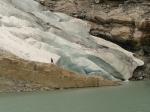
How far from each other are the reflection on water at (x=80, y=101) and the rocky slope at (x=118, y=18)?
1180 centimetres

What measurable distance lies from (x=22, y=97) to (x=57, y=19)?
13.3 meters

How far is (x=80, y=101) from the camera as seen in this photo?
1805cm

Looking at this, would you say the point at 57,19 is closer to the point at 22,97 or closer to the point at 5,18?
the point at 5,18

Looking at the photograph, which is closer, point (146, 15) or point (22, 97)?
point (22, 97)

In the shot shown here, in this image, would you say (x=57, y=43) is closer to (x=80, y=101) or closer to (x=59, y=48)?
(x=59, y=48)

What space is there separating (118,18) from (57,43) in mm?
7687

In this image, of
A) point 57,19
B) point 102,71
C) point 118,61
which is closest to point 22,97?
point 102,71

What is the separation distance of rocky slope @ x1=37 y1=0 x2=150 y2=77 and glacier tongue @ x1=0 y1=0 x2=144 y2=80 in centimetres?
182

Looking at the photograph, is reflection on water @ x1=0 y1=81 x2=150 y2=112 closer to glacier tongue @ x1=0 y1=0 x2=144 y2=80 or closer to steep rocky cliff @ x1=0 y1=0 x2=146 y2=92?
steep rocky cliff @ x1=0 y1=0 x2=146 y2=92

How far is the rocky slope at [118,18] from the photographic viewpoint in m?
33.3

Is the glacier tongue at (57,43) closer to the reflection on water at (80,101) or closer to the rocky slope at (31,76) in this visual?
the rocky slope at (31,76)

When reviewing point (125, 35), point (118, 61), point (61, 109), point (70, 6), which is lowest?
point (61, 109)

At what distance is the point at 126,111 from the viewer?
15.0 meters

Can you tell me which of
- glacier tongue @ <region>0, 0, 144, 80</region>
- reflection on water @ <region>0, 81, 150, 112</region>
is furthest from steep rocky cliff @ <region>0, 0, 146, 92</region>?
reflection on water @ <region>0, 81, 150, 112</region>
